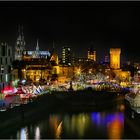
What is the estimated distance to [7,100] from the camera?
3606cm

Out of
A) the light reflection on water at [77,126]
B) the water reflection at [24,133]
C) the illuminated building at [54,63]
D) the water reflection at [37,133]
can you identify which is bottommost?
the light reflection on water at [77,126]

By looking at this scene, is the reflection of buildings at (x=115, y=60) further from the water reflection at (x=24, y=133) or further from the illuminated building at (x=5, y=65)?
the water reflection at (x=24, y=133)

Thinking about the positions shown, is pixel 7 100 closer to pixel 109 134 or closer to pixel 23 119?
pixel 23 119

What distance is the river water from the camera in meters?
29.8

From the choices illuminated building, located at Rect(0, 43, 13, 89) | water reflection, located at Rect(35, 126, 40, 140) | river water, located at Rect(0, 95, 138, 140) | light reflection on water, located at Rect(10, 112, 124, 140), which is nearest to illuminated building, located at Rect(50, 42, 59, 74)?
illuminated building, located at Rect(0, 43, 13, 89)

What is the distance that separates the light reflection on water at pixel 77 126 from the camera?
99.5ft

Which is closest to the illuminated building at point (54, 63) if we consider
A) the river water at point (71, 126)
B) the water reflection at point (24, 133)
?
the river water at point (71, 126)

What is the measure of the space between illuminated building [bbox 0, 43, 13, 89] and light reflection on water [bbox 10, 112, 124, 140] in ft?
16.9

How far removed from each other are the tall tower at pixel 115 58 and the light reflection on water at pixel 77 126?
71.5 m

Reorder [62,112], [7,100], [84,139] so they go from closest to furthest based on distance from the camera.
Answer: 1. [84,139]
2. [7,100]
3. [62,112]

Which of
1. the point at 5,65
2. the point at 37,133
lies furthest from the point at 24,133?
the point at 5,65

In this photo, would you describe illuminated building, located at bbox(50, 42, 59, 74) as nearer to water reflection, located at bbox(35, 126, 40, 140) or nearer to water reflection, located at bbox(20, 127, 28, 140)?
water reflection, located at bbox(35, 126, 40, 140)

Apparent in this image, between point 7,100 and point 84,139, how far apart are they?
950 centimetres

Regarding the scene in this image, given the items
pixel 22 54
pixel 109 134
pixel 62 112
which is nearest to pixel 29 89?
pixel 62 112
